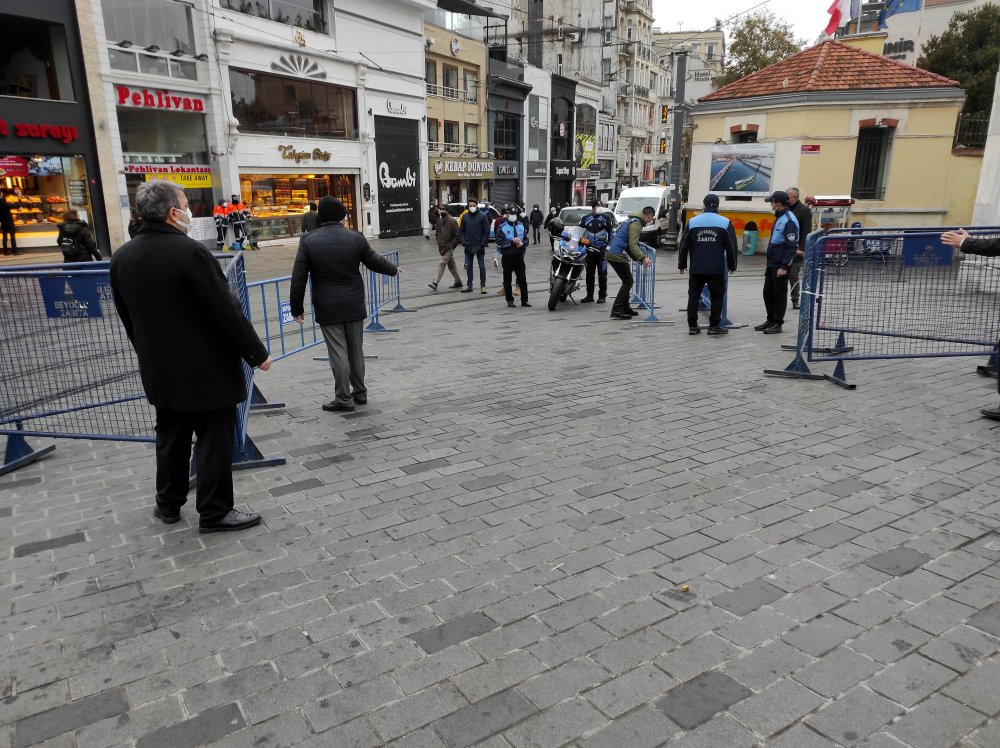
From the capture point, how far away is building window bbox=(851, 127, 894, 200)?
2028 cm

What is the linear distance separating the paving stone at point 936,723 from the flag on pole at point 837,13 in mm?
Result: 22788

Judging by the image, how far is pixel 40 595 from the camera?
342 cm

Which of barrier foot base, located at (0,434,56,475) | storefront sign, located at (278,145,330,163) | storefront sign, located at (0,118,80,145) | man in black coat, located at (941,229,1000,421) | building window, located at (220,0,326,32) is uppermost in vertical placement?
building window, located at (220,0,326,32)

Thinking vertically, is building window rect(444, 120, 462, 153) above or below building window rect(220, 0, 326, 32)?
below

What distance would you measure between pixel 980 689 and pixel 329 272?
5.27 m

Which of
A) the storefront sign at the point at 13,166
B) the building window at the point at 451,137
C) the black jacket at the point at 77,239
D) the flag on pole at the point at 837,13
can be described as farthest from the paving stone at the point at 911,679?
the building window at the point at 451,137

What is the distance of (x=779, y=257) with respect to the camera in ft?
29.9

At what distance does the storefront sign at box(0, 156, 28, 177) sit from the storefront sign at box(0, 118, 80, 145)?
0.62 metres

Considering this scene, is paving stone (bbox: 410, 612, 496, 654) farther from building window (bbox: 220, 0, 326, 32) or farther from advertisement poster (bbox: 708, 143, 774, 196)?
building window (bbox: 220, 0, 326, 32)

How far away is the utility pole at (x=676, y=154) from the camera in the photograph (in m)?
20.9

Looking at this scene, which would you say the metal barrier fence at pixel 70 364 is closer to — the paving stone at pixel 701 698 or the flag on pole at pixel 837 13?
the paving stone at pixel 701 698

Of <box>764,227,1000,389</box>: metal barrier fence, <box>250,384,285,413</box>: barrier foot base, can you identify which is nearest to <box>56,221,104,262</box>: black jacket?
<box>250,384,285,413</box>: barrier foot base

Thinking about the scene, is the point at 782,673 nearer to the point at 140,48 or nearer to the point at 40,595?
the point at 40,595

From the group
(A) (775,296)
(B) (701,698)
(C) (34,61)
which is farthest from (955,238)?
(C) (34,61)
